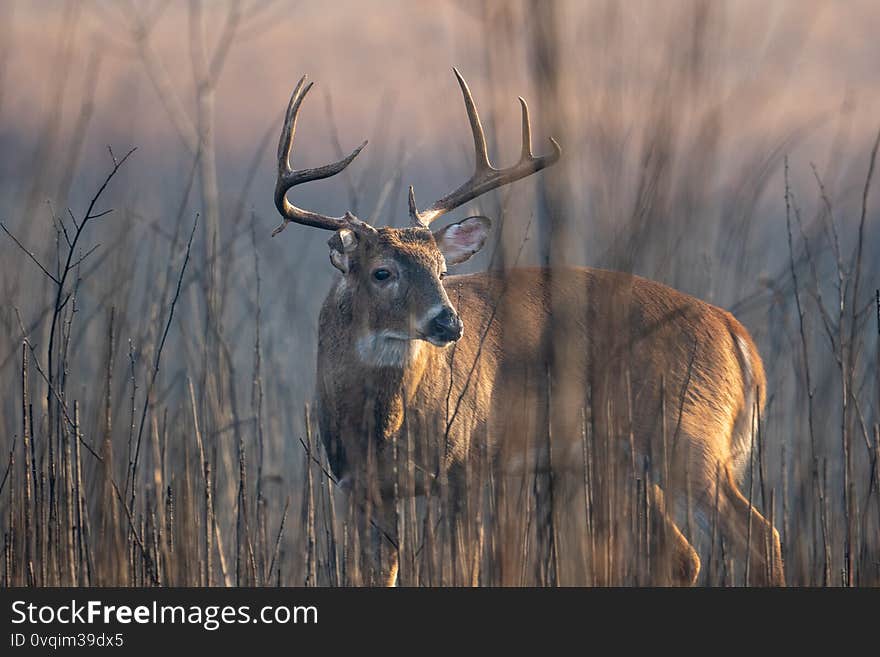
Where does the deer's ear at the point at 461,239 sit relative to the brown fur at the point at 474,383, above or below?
above

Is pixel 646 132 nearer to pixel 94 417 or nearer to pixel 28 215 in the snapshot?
pixel 28 215

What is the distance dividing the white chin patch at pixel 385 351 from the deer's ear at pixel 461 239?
26.0 inches

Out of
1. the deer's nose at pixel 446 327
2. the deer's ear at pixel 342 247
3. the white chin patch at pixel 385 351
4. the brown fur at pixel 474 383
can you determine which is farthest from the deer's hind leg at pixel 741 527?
the deer's ear at pixel 342 247

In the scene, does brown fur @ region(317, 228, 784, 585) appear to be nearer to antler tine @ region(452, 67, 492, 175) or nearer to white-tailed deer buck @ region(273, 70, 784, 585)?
white-tailed deer buck @ region(273, 70, 784, 585)

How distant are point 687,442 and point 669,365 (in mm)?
432

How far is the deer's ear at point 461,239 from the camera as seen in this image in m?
6.04

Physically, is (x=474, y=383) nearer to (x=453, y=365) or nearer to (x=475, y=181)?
(x=453, y=365)

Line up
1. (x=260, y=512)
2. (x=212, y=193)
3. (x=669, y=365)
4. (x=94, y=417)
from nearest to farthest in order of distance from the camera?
(x=260, y=512), (x=94, y=417), (x=212, y=193), (x=669, y=365)

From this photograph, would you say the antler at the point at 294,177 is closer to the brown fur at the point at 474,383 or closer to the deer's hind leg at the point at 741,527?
the brown fur at the point at 474,383

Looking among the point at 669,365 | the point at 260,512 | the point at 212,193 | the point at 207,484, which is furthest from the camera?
the point at 669,365

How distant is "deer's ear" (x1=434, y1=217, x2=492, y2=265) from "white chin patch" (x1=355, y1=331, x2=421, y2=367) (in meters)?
0.66

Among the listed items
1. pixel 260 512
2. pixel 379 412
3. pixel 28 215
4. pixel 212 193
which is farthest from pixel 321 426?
pixel 28 215

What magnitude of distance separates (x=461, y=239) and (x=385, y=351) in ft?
2.64

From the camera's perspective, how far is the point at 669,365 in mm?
5945
